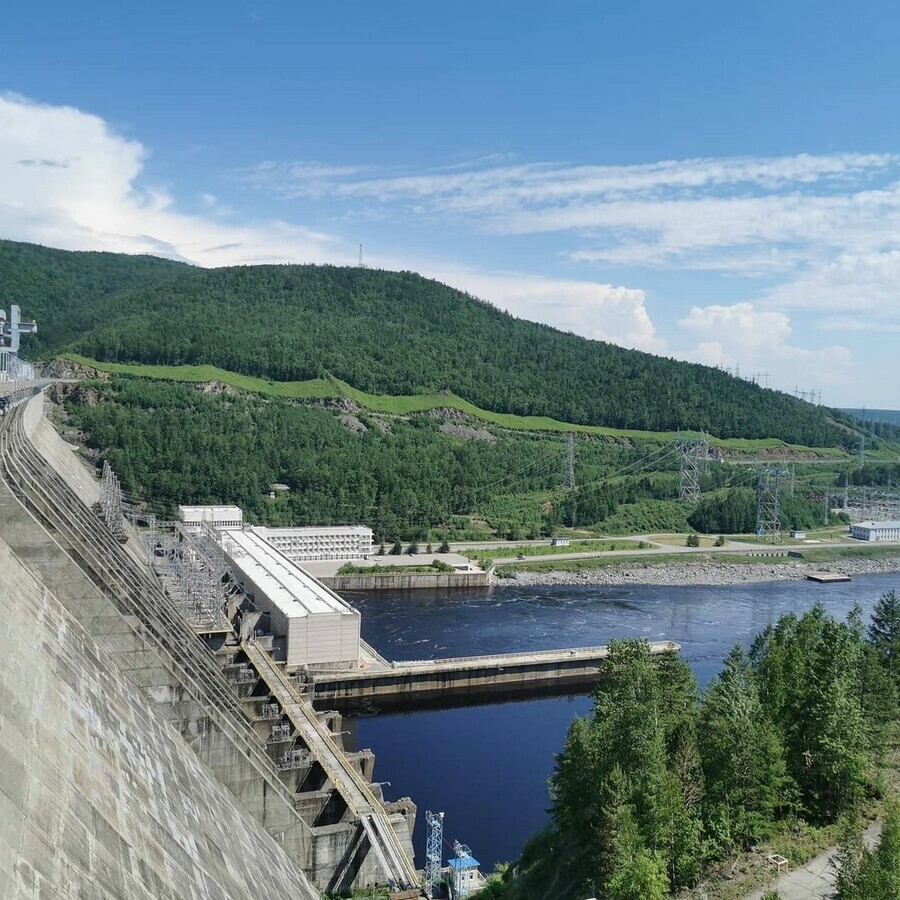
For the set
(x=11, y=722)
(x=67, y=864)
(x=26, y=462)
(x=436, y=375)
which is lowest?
(x=67, y=864)

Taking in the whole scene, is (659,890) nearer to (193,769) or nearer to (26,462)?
(193,769)

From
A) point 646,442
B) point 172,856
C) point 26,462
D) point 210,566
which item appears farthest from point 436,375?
point 172,856

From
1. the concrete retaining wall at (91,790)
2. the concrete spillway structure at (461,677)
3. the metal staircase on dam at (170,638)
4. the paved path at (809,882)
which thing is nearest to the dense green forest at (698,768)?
the paved path at (809,882)

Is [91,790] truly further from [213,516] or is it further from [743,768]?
[213,516]

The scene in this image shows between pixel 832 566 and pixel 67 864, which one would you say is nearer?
pixel 67 864

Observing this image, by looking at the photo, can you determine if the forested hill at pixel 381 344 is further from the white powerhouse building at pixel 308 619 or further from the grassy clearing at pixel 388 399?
the white powerhouse building at pixel 308 619

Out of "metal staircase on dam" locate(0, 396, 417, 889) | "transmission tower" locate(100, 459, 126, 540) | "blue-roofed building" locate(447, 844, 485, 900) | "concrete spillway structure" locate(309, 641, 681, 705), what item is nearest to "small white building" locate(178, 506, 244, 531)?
"concrete spillway structure" locate(309, 641, 681, 705)

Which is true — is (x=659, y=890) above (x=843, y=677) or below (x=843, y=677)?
below
